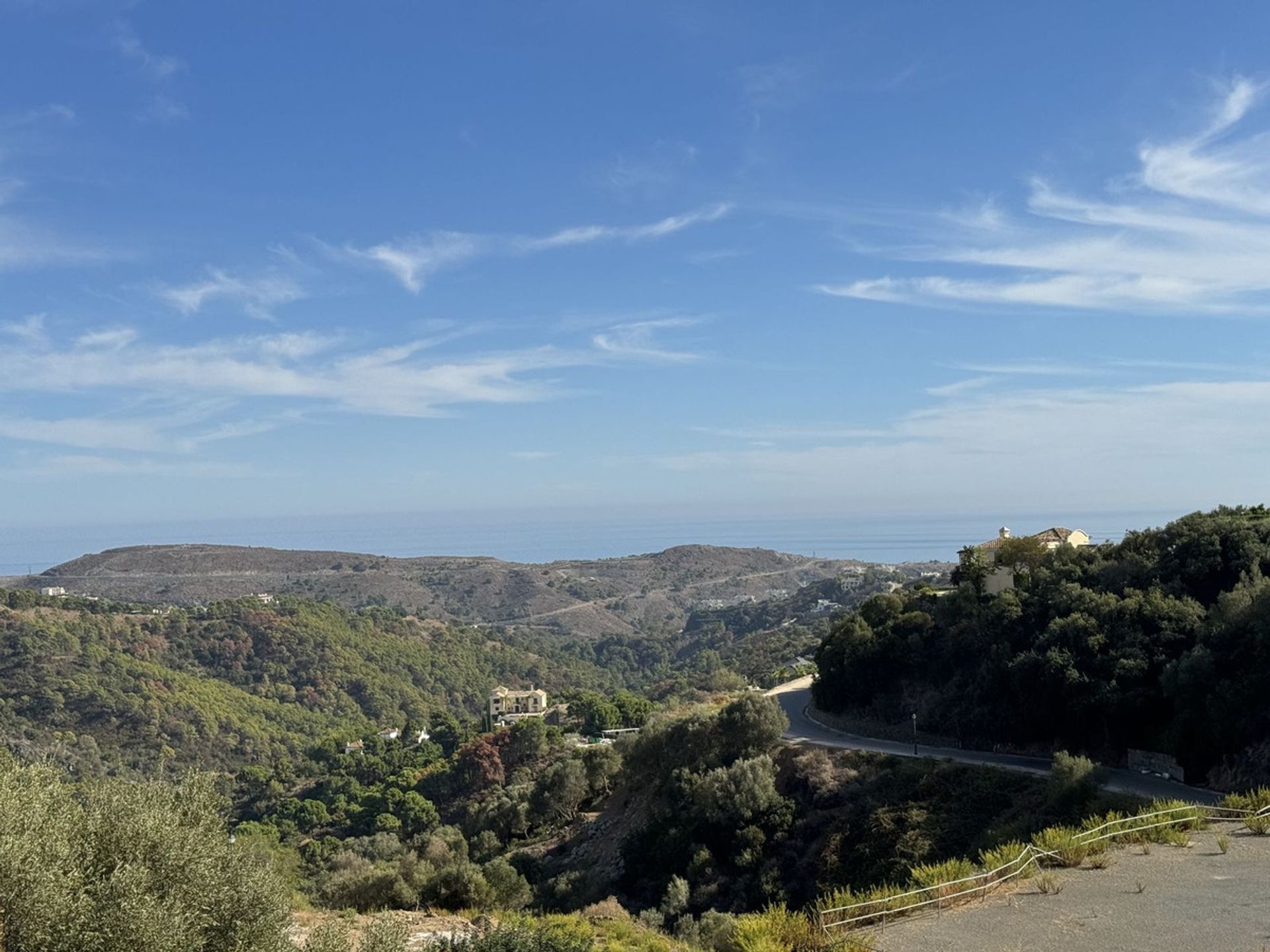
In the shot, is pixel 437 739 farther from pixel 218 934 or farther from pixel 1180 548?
pixel 218 934

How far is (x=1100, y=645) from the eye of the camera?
2597 cm

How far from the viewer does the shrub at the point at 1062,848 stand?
10.3 meters

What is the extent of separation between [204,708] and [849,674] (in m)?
59.9

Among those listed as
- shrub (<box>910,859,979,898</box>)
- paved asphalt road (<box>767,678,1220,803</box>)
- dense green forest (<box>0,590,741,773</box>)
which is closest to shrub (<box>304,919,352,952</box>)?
shrub (<box>910,859,979,898</box>)

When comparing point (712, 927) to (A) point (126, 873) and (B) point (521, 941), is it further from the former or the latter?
(A) point (126, 873)

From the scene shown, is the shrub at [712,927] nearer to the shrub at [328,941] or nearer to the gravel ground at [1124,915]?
the gravel ground at [1124,915]

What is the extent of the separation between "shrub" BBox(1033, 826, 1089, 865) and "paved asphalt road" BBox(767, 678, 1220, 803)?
34.8 feet

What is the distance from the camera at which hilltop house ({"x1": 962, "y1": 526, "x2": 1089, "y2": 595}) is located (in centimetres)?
3491

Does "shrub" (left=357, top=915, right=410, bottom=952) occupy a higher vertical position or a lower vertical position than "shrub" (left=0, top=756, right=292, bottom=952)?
lower

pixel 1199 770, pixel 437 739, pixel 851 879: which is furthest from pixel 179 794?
pixel 437 739

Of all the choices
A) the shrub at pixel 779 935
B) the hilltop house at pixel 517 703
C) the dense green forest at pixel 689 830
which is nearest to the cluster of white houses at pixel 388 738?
the hilltop house at pixel 517 703

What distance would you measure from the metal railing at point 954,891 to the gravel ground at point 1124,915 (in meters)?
0.18

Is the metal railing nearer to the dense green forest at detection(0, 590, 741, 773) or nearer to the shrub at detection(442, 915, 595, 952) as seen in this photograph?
the shrub at detection(442, 915, 595, 952)

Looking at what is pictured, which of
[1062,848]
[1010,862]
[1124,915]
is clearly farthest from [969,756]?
[1124,915]
